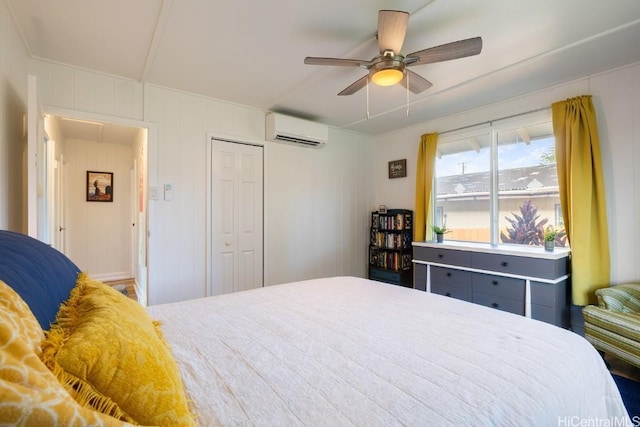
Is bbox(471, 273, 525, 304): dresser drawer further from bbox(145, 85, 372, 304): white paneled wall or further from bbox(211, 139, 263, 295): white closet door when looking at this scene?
bbox(211, 139, 263, 295): white closet door

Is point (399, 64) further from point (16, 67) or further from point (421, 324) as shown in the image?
point (16, 67)

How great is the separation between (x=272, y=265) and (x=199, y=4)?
2.72m

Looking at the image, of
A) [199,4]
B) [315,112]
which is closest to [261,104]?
[315,112]

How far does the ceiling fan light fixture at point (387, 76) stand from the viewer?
1.95 m

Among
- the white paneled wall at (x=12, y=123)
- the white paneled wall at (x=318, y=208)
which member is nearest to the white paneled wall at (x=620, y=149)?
the white paneled wall at (x=318, y=208)

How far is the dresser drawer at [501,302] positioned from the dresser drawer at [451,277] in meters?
0.13

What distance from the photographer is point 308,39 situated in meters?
2.15

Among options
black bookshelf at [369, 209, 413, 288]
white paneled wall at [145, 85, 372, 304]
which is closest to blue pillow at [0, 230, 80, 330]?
white paneled wall at [145, 85, 372, 304]

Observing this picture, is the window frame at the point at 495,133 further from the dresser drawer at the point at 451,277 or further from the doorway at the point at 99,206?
the doorway at the point at 99,206

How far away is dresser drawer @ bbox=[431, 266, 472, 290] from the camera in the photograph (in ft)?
10.1

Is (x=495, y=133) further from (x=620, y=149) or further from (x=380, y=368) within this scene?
(x=380, y=368)

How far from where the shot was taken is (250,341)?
118cm

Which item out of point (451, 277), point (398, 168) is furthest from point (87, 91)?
point (451, 277)

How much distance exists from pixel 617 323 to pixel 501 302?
876 millimetres
